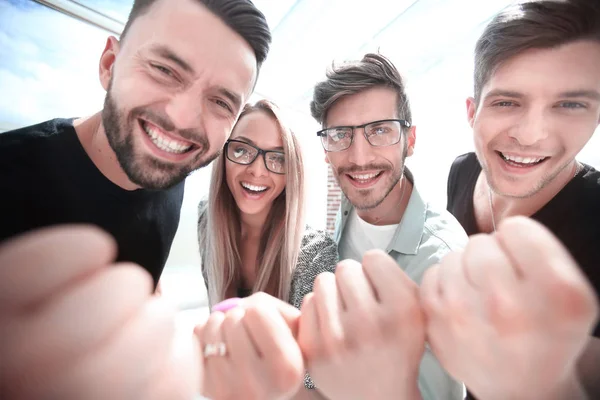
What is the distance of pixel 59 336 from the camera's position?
11 centimetres

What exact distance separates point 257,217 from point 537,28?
0.51 meters

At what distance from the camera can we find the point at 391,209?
41cm

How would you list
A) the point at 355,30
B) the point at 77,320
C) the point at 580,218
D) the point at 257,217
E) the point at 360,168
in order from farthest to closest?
the point at 257,217
the point at 360,168
the point at 355,30
the point at 580,218
the point at 77,320

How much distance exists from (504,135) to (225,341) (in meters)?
0.32

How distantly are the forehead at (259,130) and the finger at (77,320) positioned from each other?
0.41 m

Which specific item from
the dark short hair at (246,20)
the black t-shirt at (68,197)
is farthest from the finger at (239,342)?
the dark short hair at (246,20)

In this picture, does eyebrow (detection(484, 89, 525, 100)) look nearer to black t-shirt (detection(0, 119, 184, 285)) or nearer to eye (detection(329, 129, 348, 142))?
eye (detection(329, 129, 348, 142))

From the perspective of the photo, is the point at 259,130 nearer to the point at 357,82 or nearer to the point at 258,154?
the point at 258,154

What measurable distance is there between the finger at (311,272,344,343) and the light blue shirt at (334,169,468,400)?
0.27 ft

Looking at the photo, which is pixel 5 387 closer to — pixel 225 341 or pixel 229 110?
pixel 225 341

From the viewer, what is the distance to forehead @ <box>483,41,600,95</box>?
245 millimetres

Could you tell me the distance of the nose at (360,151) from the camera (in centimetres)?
47

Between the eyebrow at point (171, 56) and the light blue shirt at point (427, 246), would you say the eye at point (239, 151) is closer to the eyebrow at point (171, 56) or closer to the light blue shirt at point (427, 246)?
the eyebrow at point (171, 56)

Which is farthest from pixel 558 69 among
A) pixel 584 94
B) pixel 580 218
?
pixel 580 218
